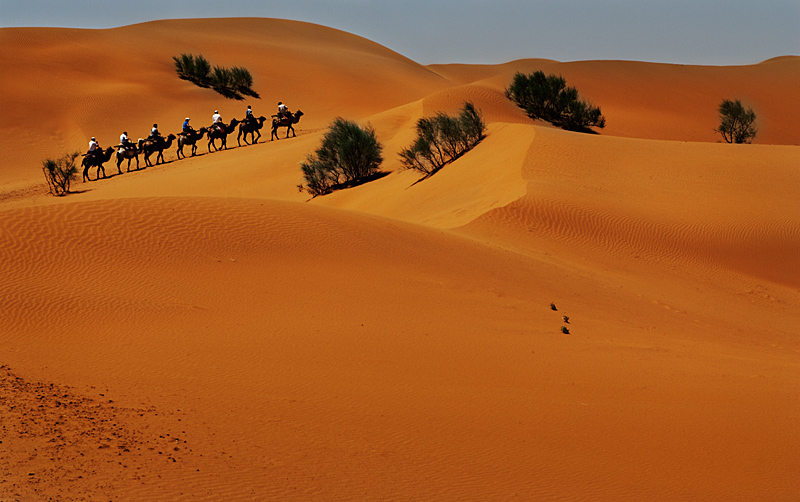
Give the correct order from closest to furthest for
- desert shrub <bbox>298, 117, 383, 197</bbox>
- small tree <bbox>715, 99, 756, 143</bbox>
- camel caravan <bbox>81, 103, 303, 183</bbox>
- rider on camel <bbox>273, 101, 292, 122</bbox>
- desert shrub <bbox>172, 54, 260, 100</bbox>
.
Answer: desert shrub <bbox>298, 117, 383, 197</bbox>
camel caravan <bbox>81, 103, 303, 183</bbox>
rider on camel <bbox>273, 101, 292, 122</bbox>
small tree <bbox>715, 99, 756, 143</bbox>
desert shrub <bbox>172, 54, 260, 100</bbox>

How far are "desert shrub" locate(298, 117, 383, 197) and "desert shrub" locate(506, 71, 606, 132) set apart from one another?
51.9ft

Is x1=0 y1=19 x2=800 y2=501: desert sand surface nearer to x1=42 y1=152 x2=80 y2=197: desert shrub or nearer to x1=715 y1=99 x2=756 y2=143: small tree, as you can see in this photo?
x1=42 y1=152 x2=80 y2=197: desert shrub

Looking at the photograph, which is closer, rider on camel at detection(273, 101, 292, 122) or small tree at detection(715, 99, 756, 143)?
rider on camel at detection(273, 101, 292, 122)

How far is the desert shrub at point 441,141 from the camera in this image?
28.3m

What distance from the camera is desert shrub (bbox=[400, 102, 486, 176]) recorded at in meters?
28.3

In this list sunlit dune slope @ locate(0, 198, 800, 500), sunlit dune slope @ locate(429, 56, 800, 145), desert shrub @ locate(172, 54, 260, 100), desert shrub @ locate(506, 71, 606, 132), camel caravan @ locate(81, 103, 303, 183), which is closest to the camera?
sunlit dune slope @ locate(0, 198, 800, 500)

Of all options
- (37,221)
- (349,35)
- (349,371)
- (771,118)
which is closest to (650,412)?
(349,371)

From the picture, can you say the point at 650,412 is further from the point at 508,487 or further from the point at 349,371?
the point at 349,371

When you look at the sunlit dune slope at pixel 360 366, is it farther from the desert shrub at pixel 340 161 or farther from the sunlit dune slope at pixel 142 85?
the sunlit dune slope at pixel 142 85

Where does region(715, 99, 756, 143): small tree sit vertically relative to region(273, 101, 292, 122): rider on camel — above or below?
below

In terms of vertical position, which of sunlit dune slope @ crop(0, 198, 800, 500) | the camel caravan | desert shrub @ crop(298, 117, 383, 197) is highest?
→ the camel caravan

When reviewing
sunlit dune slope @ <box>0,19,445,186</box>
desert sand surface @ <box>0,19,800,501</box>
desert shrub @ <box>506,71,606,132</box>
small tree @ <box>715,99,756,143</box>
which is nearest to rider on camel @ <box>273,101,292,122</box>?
sunlit dune slope @ <box>0,19,445,186</box>

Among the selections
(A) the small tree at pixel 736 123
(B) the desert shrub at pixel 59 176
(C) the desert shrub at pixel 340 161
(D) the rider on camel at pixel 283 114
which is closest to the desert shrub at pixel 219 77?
(D) the rider on camel at pixel 283 114

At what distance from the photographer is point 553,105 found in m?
43.2
